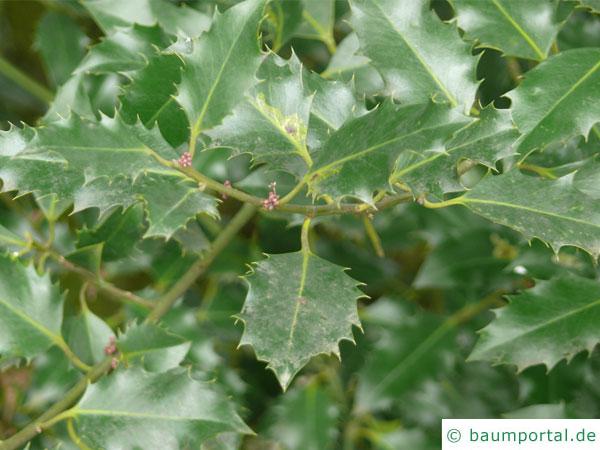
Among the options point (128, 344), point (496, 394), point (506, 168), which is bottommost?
point (496, 394)

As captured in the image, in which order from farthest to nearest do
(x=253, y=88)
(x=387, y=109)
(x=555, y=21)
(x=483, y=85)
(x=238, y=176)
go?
(x=238, y=176), (x=483, y=85), (x=555, y=21), (x=253, y=88), (x=387, y=109)

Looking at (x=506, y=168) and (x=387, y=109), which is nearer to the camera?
(x=387, y=109)

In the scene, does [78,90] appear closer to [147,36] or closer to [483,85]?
[147,36]

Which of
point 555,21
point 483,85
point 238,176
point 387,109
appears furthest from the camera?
point 238,176

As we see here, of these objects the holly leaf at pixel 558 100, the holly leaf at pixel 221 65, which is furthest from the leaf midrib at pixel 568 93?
the holly leaf at pixel 221 65

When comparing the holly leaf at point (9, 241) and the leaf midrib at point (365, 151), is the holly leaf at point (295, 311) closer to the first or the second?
the leaf midrib at point (365, 151)

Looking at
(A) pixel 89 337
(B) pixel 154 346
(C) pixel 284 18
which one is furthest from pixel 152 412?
(C) pixel 284 18

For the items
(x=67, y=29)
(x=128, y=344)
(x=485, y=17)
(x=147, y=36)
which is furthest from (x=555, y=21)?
(x=67, y=29)
